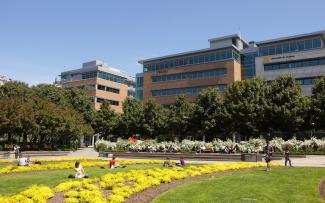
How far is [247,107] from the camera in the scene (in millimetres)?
47844

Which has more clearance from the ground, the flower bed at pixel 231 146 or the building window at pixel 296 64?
the building window at pixel 296 64

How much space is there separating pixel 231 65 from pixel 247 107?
29.1 m

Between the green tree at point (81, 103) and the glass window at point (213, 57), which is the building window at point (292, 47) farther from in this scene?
the green tree at point (81, 103)

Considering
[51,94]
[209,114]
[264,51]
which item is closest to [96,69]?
[51,94]

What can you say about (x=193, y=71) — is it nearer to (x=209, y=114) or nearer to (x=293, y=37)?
(x=293, y=37)

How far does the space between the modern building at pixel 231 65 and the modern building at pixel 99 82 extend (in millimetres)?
14767

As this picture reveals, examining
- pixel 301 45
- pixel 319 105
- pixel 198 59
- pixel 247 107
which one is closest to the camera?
pixel 319 105

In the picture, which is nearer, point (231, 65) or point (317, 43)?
point (317, 43)

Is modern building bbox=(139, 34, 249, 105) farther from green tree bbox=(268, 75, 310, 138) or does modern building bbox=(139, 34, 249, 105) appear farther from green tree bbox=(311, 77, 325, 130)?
green tree bbox=(311, 77, 325, 130)

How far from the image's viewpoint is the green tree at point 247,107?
4791 centimetres

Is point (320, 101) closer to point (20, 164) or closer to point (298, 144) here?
point (298, 144)

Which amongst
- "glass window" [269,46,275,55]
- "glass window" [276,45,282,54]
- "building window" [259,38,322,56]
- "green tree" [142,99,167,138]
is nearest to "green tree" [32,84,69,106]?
"green tree" [142,99,167,138]

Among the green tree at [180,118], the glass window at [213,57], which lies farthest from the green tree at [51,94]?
the glass window at [213,57]

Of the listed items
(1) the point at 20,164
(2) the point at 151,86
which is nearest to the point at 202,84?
(2) the point at 151,86
